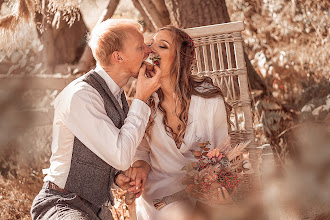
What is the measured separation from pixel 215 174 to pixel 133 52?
71cm

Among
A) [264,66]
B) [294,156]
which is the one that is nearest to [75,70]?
[264,66]

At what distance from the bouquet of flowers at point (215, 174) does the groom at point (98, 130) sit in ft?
1.09

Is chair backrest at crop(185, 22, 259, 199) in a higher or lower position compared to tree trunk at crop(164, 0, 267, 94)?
higher

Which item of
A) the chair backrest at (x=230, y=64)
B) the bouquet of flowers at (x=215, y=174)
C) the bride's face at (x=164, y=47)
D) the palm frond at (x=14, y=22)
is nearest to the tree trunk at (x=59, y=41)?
the palm frond at (x=14, y=22)

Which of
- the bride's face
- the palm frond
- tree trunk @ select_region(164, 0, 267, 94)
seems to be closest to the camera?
the bride's face

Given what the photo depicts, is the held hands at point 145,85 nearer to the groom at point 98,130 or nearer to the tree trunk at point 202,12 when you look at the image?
the groom at point 98,130

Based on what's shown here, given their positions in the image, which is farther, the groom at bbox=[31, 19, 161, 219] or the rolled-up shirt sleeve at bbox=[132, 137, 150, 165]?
the rolled-up shirt sleeve at bbox=[132, 137, 150, 165]

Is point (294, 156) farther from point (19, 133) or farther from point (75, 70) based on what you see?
point (19, 133)

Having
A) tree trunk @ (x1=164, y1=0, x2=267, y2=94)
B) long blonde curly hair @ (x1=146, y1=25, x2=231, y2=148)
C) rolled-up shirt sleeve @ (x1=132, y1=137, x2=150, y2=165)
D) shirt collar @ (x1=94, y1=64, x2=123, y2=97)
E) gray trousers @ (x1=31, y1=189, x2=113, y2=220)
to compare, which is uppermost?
shirt collar @ (x1=94, y1=64, x2=123, y2=97)

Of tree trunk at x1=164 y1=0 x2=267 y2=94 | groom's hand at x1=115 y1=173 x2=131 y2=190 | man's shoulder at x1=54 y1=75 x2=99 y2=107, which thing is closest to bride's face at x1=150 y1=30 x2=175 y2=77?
man's shoulder at x1=54 y1=75 x2=99 y2=107

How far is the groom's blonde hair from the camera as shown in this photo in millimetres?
2199

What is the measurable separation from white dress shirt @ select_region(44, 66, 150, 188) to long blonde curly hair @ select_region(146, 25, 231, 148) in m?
0.40

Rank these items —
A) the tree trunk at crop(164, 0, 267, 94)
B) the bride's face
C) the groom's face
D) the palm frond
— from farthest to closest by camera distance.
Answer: the tree trunk at crop(164, 0, 267, 94) → the palm frond → the bride's face → the groom's face

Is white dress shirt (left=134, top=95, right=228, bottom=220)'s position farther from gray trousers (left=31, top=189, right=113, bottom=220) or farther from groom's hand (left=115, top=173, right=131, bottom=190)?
gray trousers (left=31, top=189, right=113, bottom=220)
